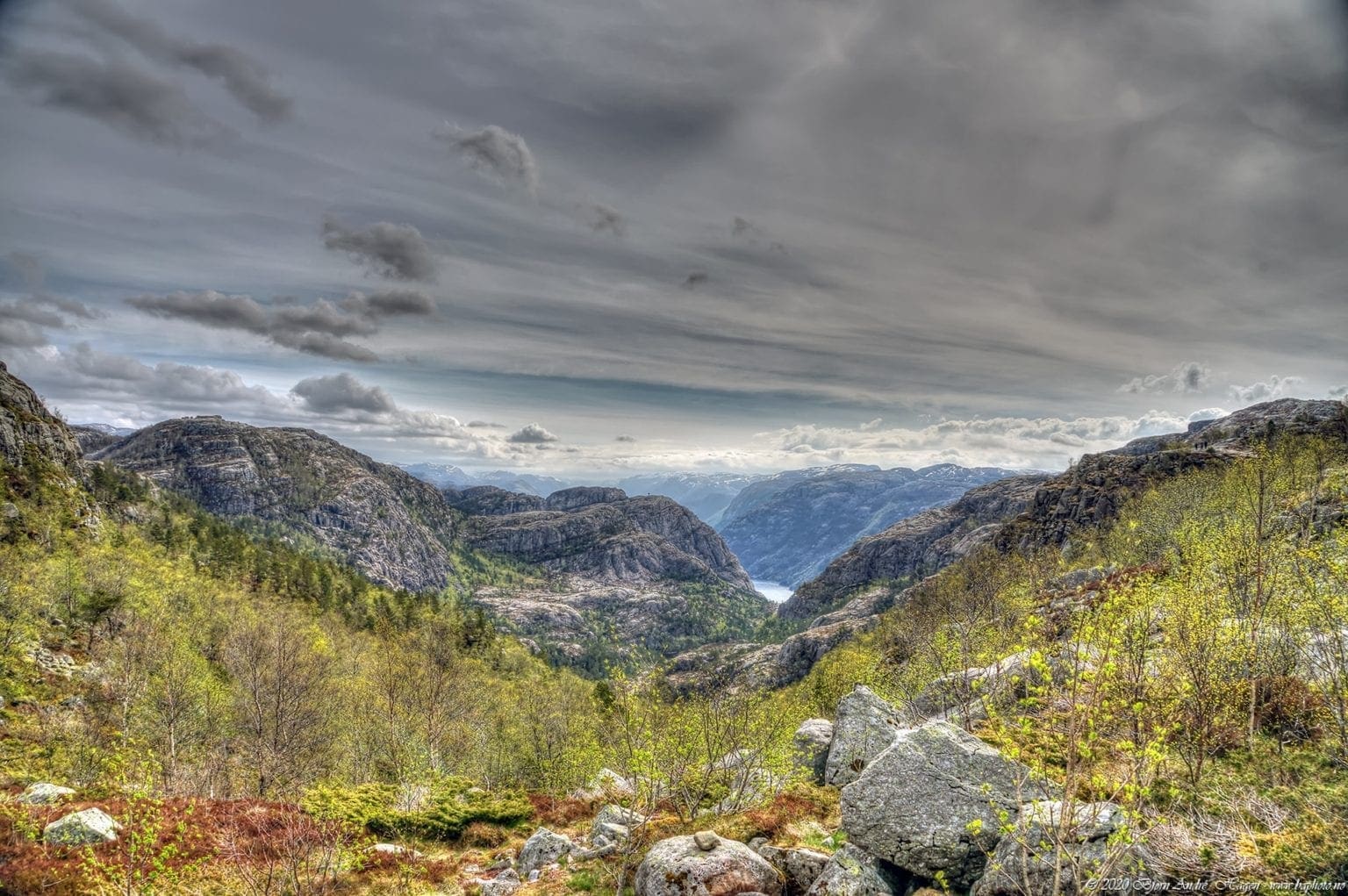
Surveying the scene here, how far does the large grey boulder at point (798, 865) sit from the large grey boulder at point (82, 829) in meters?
22.8

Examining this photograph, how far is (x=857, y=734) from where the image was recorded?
30812mm

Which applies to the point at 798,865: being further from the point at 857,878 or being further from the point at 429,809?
the point at 429,809

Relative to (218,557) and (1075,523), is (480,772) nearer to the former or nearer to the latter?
(218,557)

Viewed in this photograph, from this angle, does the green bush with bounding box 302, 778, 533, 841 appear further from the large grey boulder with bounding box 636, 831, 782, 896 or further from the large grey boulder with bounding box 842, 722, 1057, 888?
the large grey boulder with bounding box 842, 722, 1057, 888

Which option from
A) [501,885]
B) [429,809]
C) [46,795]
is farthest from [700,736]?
[46,795]

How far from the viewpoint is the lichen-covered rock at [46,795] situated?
2345 centimetres

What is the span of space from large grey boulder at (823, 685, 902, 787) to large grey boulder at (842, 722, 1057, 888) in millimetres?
12473

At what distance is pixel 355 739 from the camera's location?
5369 centimetres

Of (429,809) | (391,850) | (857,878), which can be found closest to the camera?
(857,878)

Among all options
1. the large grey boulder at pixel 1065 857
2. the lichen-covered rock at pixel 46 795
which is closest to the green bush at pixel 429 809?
the lichen-covered rock at pixel 46 795

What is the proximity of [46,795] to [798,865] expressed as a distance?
33.4m

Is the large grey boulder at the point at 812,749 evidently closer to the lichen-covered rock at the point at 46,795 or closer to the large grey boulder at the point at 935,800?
the large grey boulder at the point at 935,800

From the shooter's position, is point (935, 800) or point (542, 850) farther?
point (542, 850)

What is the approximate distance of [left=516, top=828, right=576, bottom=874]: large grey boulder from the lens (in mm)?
26806
